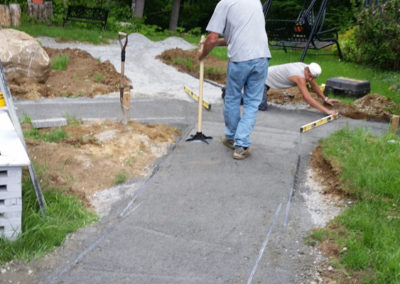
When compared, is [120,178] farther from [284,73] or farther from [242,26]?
[284,73]

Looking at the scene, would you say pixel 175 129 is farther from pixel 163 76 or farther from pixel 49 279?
pixel 163 76

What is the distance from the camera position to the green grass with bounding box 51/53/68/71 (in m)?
9.25

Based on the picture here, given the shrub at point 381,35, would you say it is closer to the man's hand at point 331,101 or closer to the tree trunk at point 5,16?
the man's hand at point 331,101

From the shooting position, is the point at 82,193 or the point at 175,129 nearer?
the point at 82,193

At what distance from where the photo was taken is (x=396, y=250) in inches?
121

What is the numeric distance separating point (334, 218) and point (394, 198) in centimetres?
60

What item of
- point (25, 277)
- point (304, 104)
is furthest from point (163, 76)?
point (25, 277)

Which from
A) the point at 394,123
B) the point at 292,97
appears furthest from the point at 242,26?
the point at 292,97

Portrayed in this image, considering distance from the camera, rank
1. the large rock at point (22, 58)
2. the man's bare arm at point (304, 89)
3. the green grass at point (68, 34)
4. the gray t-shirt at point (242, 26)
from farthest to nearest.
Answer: the green grass at point (68, 34), the large rock at point (22, 58), the man's bare arm at point (304, 89), the gray t-shirt at point (242, 26)

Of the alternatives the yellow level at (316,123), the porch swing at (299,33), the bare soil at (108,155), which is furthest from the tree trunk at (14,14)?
the yellow level at (316,123)

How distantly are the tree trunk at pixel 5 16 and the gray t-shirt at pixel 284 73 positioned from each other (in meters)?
10.6

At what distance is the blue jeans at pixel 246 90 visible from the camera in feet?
16.1

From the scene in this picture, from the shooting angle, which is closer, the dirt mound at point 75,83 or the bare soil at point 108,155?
the bare soil at point 108,155

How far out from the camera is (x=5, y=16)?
48.7 feet
